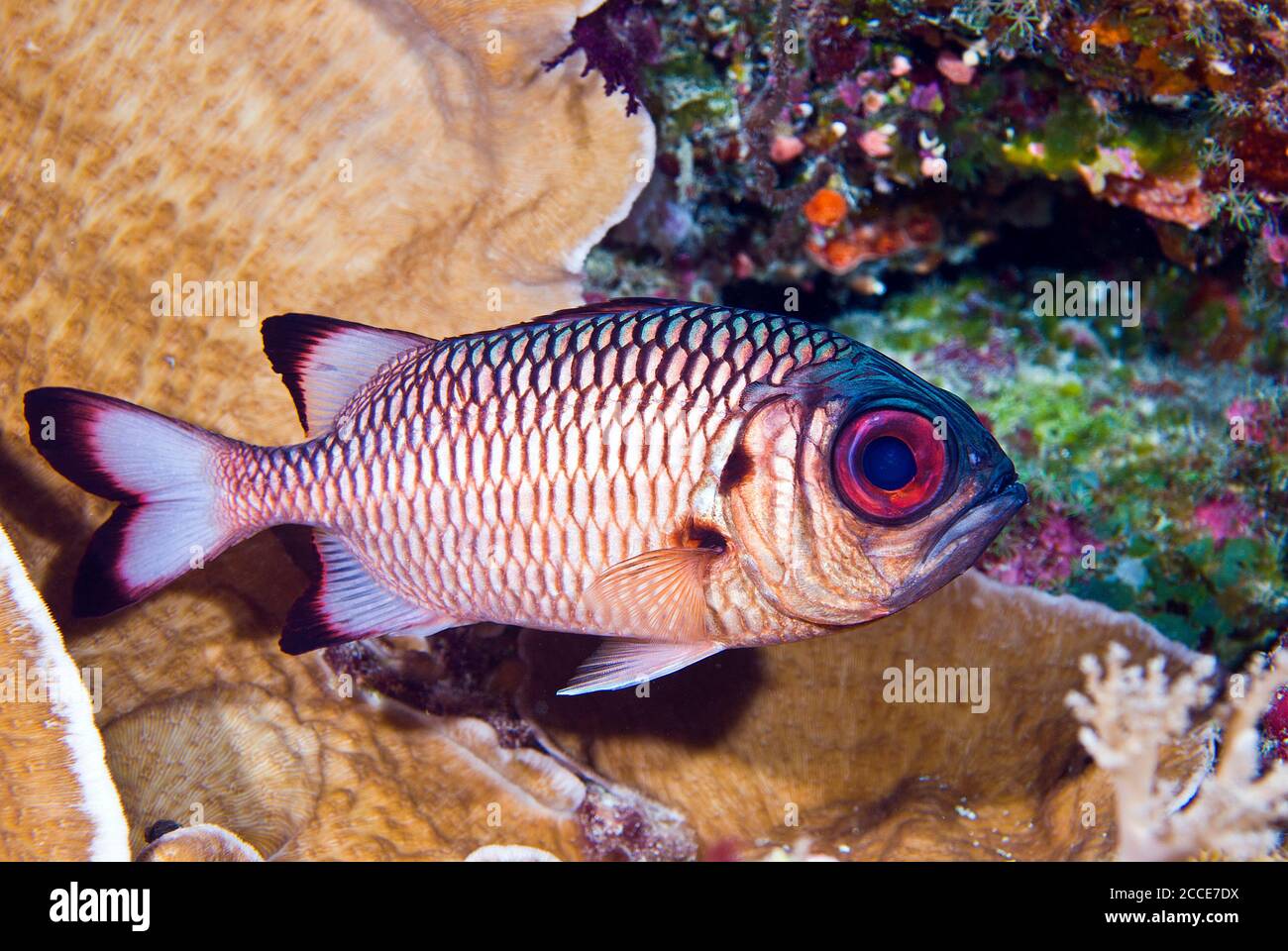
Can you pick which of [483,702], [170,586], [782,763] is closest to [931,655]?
[782,763]

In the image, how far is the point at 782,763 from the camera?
3.40m

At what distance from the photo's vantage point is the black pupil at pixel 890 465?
2049 mm

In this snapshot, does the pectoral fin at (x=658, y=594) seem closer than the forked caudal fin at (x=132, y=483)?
Yes

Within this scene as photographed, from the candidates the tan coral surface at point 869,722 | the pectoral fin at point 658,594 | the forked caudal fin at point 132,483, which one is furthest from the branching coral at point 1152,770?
the forked caudal fin at point 132,483

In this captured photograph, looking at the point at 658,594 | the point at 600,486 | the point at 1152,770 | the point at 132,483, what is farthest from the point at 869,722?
the point at 132,483

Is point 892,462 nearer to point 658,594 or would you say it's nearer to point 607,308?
point 658,594

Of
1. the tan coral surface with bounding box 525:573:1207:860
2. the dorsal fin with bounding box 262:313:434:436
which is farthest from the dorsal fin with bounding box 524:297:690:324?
the tan coral surface with bounding box 525:573:1207:860

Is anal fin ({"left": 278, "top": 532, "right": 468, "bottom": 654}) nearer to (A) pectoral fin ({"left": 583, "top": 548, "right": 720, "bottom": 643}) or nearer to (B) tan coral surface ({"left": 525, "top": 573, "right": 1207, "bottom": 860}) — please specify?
(A) pectoral fin ({"left": 583, "top": 548, "right": 720, "bottom": 643})

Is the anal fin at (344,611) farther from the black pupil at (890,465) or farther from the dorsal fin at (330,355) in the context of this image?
the black pupil at (890,465)

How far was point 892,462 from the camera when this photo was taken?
2049 millimetres

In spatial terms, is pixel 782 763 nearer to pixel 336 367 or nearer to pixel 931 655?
pixel 931 655

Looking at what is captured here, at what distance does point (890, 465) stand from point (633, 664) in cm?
89

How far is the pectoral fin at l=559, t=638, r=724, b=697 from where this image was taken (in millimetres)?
2258
